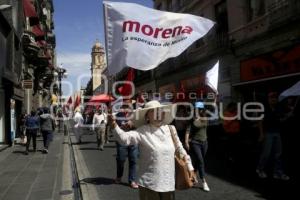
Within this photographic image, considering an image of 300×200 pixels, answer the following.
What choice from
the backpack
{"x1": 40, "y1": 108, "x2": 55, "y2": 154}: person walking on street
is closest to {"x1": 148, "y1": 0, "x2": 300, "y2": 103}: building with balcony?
{"x1": 40, "y1": 108, "x2": 55, "y2": 154}: person walking on street

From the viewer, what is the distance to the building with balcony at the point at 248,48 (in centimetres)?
1566

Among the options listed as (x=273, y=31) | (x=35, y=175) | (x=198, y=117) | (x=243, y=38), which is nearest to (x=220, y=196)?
(x=198, y=117)

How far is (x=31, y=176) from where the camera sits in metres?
10.2

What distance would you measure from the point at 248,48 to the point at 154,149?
14.7 meters

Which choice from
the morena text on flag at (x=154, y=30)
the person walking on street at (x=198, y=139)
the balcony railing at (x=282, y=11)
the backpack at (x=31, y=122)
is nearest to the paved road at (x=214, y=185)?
the person walking on street at (x=198, y=139)

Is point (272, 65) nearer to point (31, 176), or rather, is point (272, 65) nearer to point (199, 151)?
point (199, 151)

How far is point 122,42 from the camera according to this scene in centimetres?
627

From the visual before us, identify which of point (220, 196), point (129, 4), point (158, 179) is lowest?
point (220, 196)

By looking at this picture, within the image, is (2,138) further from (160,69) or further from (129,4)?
(160,69)

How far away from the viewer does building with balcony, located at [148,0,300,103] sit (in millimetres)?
15664

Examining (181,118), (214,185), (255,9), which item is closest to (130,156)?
(214,185)

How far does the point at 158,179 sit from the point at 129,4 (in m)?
2.72

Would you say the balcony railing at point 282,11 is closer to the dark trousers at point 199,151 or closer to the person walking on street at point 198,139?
the person walking on street at point 198,139

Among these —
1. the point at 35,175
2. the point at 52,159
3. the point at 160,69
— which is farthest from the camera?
the point at 160,69
